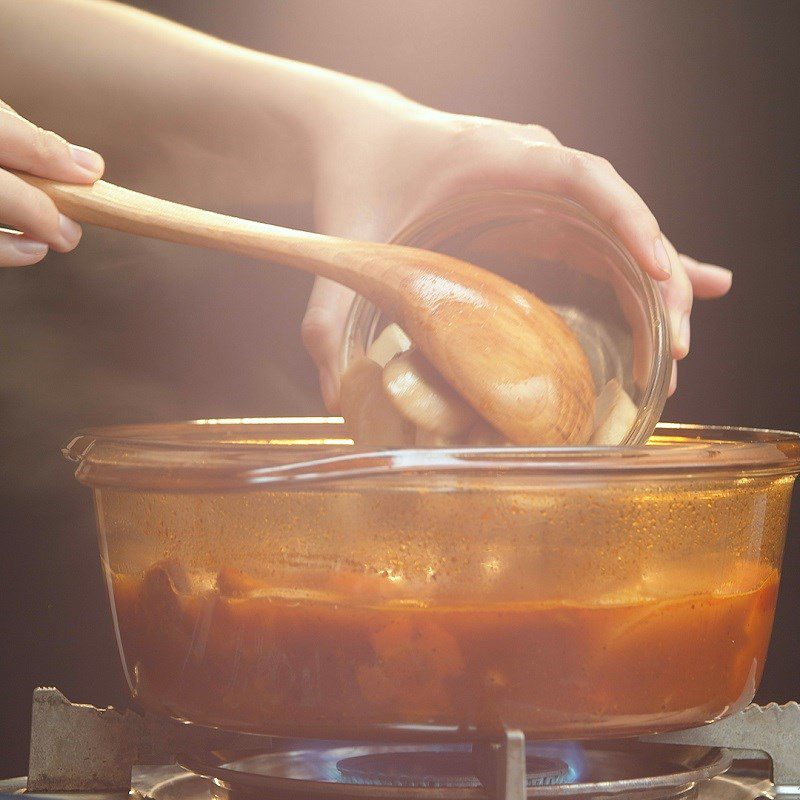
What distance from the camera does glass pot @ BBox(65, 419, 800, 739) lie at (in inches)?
17.4

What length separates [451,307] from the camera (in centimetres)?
60

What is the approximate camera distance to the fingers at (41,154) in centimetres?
57

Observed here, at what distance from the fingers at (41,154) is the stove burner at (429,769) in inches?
13.9

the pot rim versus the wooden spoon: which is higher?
the wooden spoon

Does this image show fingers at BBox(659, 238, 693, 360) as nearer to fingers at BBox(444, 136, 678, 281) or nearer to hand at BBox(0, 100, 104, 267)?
fingers at BBox(444, 136, 678, 281)

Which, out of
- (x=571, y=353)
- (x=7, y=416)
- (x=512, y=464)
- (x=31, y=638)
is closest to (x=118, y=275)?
(x=7, y=416)

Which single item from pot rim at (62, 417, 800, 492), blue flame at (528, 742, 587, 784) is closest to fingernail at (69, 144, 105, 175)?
pot rim at (62, 417, 800, 492)

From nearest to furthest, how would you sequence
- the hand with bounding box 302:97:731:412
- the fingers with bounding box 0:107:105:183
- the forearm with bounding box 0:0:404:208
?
A: the fingers with bounding box 0:107:105:183
the hand with bounding box 302:97:731:412
the forearm with bounding box 0:0:404:208

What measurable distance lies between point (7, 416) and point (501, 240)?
0.56 m

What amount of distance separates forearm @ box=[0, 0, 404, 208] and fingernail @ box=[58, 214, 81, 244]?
37 cm

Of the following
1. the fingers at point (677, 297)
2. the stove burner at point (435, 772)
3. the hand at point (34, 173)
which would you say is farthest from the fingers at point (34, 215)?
the fingers at point (677, 297)

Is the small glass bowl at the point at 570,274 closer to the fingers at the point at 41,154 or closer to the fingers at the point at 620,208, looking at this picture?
the fingers at the point at 620,208

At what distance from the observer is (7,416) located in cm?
103

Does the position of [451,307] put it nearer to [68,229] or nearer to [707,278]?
[68,229]
